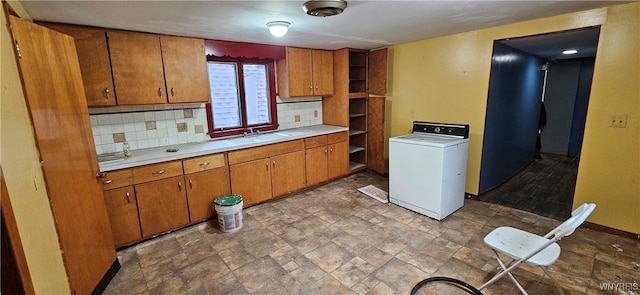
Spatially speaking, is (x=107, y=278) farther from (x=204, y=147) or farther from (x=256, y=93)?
(x=256, y=93)

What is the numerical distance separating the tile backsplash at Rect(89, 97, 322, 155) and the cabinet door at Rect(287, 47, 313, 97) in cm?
128

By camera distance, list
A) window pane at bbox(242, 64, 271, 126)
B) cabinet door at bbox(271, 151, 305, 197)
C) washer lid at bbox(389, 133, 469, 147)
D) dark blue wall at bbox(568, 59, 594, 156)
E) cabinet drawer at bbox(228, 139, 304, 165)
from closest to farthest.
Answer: washer lid at bbox(389, 133, 469, 147), cabinet drawer at bbox(228, 139, 304, 165), cabinet door at bbox(271, 151, 305, 197), window pane at bbox(242, 64, 271, 126), dark blue wall at bbox(568, 59, 594, 156)

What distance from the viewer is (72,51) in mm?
2002

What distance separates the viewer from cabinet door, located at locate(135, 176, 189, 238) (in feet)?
8.77

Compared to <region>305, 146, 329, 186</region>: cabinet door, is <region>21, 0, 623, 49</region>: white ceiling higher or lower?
higher

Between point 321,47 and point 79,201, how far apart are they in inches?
131

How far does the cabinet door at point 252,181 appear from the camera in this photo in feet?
10.8

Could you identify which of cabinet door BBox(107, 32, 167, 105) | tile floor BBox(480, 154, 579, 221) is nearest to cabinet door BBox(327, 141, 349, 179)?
tile floor BBox(480, 154, 579, 221)

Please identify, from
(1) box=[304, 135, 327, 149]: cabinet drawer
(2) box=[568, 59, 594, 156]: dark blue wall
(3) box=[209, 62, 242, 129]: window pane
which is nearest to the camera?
(3) box=[209, 62, 242, 129]: window pane

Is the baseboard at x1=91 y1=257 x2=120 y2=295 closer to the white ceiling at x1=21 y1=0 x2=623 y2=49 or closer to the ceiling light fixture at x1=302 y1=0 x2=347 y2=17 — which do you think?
the white ceiling at x1=21 y1=0 x2=623 y2=49

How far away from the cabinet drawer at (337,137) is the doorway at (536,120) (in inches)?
76.5

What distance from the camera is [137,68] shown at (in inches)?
107

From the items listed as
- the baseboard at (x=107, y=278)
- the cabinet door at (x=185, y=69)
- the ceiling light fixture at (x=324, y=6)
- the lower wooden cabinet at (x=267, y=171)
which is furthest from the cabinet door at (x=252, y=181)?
the ceiling light fixture at (x=324, y=6)

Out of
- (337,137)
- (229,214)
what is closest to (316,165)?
(337,137)
